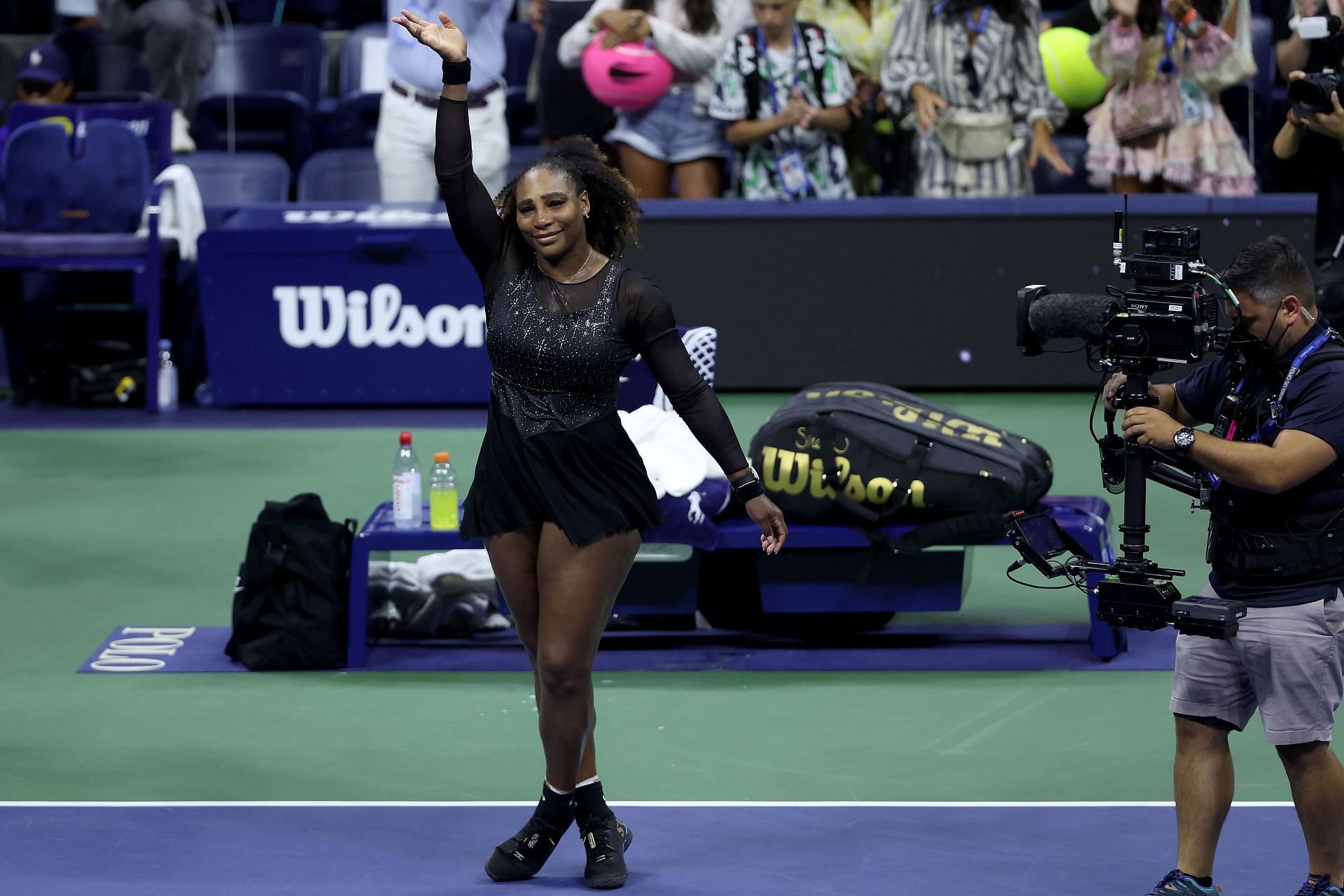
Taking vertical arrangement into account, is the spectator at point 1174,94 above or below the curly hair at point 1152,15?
below

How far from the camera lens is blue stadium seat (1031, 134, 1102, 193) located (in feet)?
44.3

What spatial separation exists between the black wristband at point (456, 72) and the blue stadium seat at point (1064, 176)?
912cm

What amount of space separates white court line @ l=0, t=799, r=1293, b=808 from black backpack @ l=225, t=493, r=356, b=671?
131 centimetres

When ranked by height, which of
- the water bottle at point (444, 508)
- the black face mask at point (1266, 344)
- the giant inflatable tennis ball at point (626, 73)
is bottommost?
the water bottle at point (444, 508)

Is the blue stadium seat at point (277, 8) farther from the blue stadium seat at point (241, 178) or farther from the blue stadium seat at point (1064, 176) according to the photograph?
Result: the blue stadium seat at point (1064, 176)

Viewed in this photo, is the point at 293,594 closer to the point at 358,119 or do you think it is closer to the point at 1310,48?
the point at 1310,48

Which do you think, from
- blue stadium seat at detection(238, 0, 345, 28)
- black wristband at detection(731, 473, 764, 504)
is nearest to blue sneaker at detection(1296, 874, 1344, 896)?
black wristband at detection(731, 473, 764, 504)

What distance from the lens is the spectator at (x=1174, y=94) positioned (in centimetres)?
1170

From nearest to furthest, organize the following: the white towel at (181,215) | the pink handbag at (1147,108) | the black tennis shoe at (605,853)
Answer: the black tennis shoe at (605,853) < the pink handbag at (1147,108) < the white towel at (181,215)

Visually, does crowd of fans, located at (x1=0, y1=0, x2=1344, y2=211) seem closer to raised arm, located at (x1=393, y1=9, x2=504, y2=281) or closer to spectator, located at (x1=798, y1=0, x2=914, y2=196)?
spectator, located at (x1=798, y1=0, x2=914, y2=196)

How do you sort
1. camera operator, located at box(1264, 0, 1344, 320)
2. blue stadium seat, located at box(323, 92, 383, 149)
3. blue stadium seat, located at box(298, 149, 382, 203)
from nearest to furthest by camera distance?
camera operator, located at box(1264, 0, 1344, 320)
blue stadium seat, located at box(298, 149, 382, 203)
blue stadium seat, located at box(323, 92, 383, 149)

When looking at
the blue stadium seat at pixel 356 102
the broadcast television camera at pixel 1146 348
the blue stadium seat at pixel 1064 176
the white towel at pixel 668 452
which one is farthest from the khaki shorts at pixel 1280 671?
the blue stadium seat at pixel 356 102

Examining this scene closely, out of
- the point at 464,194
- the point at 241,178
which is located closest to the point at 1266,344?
the point at 464,194

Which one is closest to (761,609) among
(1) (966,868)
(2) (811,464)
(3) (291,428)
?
(2) (811,464)
